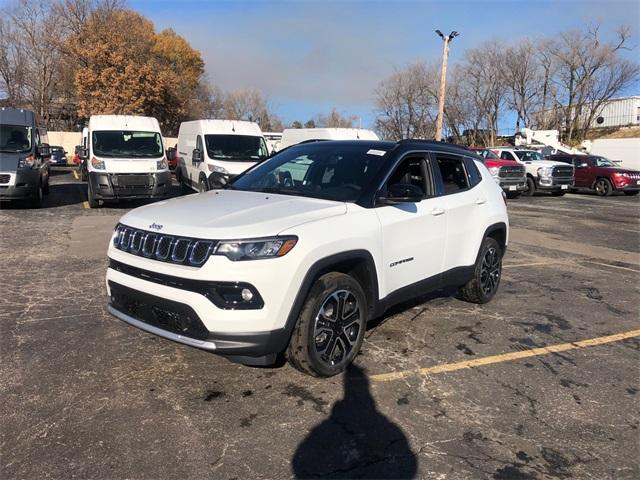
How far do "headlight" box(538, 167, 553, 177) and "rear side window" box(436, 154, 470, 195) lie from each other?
1767 centimetres

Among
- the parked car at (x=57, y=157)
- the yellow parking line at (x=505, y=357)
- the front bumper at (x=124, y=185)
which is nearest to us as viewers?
the yellow parking line at (x=505, y=357)

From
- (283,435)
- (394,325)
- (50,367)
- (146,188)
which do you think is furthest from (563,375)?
(146,188)

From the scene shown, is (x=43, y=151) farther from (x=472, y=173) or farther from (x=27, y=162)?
(x=472, y=173)

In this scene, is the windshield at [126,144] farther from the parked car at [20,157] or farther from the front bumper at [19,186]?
the front bumper at [19,186]

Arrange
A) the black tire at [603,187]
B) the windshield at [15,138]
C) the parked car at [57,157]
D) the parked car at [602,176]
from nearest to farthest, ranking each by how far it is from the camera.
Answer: the windshield at [15,138] < the parked car at [602,176] < the black tire at [603,187] < the parked car at [57,157]

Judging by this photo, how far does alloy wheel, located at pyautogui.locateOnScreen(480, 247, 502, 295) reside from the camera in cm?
575

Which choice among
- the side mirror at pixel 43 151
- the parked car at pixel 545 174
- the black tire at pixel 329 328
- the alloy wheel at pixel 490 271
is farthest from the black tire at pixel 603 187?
the black tire at pixel 329 328

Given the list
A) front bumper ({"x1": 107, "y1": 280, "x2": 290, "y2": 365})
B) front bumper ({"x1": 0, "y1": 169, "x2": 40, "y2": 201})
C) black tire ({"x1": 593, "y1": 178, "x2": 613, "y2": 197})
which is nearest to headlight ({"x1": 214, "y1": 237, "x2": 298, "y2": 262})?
front bumper ({"x1": 107, "y1": 280, "x2": 290, "y2": 365})

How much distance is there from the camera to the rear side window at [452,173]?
5.20m

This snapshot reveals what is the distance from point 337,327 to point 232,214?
3.65 feet

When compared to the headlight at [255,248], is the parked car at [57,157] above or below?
above

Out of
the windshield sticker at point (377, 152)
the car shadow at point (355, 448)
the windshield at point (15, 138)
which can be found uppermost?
the windshield at point (15, 138)

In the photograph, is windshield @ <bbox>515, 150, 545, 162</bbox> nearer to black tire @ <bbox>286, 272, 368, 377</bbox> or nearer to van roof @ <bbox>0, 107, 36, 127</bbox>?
van roof @ <bbox>0, 107, 36, 127</bbox>

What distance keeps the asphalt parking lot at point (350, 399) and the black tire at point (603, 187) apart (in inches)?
757
